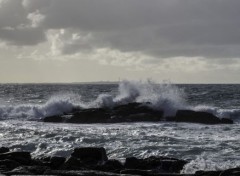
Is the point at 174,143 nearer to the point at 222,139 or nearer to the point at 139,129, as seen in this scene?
the point at 222,139

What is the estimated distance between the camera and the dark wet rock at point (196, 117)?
25.7m

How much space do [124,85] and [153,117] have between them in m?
11.8

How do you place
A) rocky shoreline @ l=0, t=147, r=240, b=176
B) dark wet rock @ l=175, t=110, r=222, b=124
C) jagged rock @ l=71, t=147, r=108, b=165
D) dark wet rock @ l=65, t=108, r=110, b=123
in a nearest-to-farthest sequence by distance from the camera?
1. rocky shoreline @ l=0, t=147, r=240, b=176
2. jagged rock @ l=71, t=147, r=108, b=165
3. dark wet rock @ l=175, t=110, r=222, b=124
4. dark wet rock @ l=65, t=108, r=110, b=123

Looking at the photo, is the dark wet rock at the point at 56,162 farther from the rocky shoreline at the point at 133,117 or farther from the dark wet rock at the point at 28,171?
the rocky shoreline at the point at 133,117

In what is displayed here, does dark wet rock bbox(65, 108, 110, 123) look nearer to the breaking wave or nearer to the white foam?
the breaking wave

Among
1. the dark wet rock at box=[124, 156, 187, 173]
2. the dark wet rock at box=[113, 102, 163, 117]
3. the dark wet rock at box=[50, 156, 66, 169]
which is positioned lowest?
the dark wet rock at box=[124, 156, 187, 173]

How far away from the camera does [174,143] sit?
18.0 metres

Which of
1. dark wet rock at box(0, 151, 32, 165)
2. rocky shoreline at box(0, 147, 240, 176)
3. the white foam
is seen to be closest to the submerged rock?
the white foam

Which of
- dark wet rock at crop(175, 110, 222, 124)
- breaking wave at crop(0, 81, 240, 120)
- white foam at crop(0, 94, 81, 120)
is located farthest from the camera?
white foam at crop(0, 94, 81, 120)

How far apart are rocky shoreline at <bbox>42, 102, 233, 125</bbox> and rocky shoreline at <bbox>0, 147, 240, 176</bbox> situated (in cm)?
1230

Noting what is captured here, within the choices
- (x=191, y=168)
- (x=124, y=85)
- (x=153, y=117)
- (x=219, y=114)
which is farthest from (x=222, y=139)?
(x=124, y=85)

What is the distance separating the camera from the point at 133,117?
26531 mm

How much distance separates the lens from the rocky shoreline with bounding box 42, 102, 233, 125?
2606 cm

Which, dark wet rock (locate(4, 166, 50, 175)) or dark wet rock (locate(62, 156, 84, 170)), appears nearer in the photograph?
dark wet rock (locate(4, 166, 50, 175))
